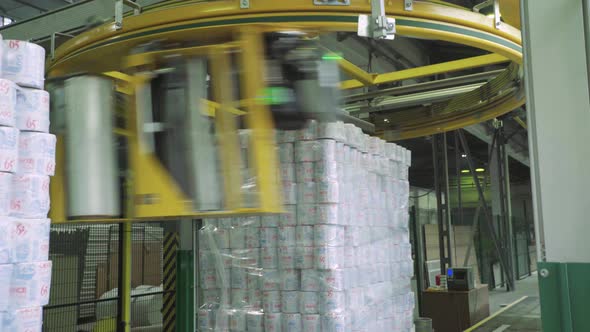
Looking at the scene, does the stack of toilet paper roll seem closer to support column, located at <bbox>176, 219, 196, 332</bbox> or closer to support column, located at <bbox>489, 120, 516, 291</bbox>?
support column, located at <bbox>176, 219, 196, 332</bbox>

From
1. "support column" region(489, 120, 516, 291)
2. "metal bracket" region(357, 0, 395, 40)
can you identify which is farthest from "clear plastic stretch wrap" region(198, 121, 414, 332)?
"support column" region(489, 120, 516, 291)

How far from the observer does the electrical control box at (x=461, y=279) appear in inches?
447

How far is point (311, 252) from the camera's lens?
5.66 m

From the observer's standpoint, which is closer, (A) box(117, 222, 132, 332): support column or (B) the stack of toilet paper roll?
(B) the stack of toilet paper roll

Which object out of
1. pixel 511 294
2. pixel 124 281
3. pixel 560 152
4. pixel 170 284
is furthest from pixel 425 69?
pixel 511 294

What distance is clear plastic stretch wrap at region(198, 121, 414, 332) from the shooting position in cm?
561

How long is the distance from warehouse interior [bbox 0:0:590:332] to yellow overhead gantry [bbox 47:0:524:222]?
0.01m

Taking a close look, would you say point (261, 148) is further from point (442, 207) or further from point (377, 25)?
point (442, 207)

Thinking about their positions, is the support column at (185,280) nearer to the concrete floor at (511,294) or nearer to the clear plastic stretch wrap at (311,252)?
the clear plastic stretch wrap at (311,252)

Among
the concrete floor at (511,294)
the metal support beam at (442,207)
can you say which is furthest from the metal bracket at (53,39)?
the concrete floor at (511,294)

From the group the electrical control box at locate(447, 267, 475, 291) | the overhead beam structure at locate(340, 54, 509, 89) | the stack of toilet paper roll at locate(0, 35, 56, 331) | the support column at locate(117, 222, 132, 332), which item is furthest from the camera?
the electrical control box at locate(447, 267, 475, 291)

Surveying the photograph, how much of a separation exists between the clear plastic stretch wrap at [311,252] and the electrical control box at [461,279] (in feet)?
16.9

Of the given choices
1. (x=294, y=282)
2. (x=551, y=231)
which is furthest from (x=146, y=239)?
(x=551, y=231)

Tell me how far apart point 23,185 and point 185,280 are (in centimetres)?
436
